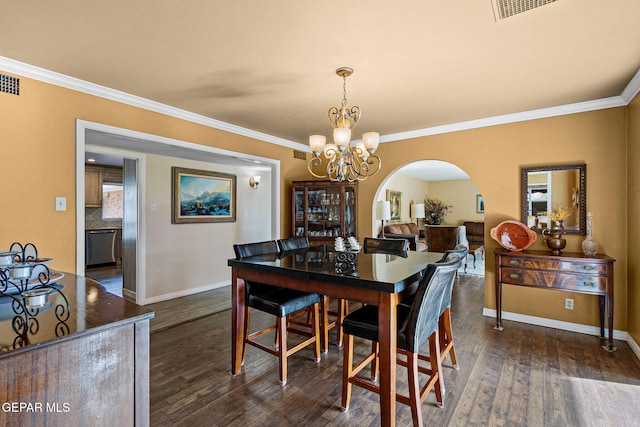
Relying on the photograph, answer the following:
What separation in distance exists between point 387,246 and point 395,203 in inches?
197

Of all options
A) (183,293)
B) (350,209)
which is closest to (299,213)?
(350,209)

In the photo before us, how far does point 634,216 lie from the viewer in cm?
287

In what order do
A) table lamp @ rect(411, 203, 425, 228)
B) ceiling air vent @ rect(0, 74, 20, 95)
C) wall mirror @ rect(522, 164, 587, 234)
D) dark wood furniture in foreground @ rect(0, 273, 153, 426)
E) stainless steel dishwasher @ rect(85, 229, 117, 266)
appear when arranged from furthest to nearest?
table lamp @ rect(411, 203, 425, 228) → stainless steel dishwasher @ rect(85, 229, 117, 266) → wall mirror @ rect(522, 164, 587, 234) → ceiling air vent @ rect(0, 74, 20, 95) → dark wood furniture in foreground @ rect(0, 273, 153, 426)

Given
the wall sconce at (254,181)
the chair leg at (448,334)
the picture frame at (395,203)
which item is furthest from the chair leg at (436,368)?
the picture frame at (395,203)

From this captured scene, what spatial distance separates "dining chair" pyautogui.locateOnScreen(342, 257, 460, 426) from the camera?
1723 millimetres

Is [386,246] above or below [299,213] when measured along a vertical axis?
below

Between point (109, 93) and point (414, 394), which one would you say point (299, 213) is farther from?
point (414, 394)

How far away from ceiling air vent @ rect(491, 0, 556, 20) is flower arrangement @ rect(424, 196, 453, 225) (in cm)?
857

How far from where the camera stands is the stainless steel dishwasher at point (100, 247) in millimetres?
6773

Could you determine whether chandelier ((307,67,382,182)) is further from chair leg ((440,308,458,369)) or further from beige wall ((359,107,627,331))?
beige wall ((359,107,627,331))

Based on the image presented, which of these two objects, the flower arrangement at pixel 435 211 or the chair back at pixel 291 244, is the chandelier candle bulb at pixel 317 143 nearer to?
the chair back at pixel 291 244

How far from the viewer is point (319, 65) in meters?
2.39

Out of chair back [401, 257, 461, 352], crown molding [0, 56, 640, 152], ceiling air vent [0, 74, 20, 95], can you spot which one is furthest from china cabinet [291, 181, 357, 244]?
ceiling air vent [0, 74, 20, 95]

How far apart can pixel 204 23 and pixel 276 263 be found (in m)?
1.60
